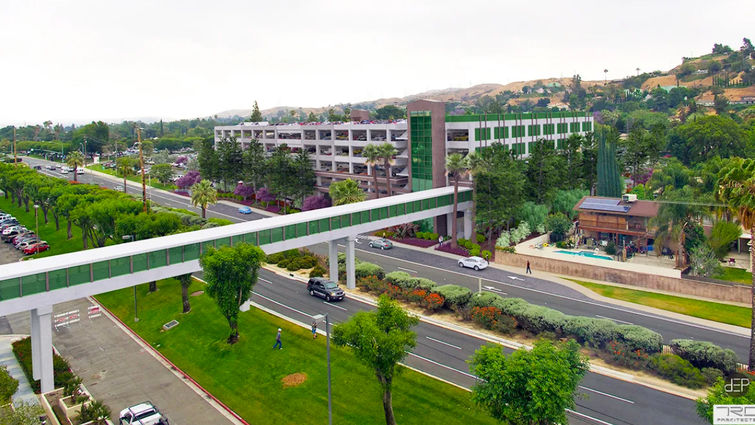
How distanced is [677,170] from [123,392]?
293ft

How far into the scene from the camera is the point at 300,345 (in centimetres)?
3894

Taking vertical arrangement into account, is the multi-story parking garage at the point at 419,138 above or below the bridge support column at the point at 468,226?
above

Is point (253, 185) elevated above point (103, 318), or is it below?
above

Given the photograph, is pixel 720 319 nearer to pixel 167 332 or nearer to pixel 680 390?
pixel 680 390

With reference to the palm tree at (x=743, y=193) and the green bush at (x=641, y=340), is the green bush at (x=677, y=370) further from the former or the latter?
the palm tree at (x=743, y=193)

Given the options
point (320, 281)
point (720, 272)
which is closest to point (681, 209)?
point (720, 272)

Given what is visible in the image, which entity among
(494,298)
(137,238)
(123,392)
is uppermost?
(137,238)

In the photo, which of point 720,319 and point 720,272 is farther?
point 720,272

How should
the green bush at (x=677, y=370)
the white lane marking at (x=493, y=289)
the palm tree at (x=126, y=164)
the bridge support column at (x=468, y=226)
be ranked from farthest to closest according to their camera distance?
1. the palm tree at (x=126, y=164)
2. the bridge support column at (x=468, y=226)
3. the white lane marking at (x=493, y=289)
4. the green bush at (x=677, y=370)

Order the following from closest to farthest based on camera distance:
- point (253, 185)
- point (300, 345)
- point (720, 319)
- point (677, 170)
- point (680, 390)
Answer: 1. point (680, 390)
2. point (300, 345)
3. point (720, 319)
4. point (677, 170)
5. point (253, 185)

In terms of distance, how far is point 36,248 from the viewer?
72.1 metres

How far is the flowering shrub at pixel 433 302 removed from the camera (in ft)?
146

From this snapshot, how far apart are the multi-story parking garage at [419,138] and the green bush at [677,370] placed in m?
43.4
